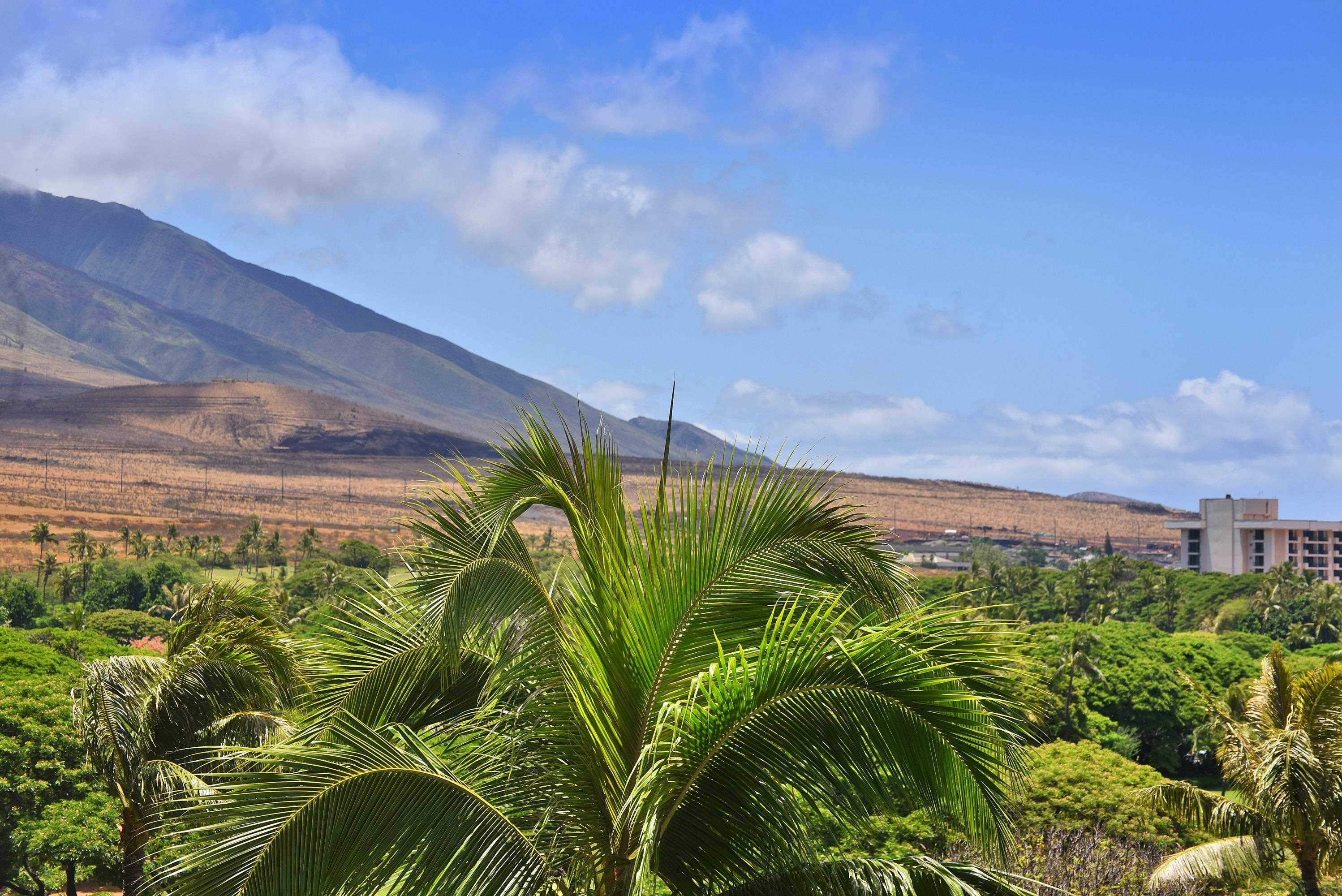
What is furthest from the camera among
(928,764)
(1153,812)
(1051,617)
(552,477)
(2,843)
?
(1051,617)

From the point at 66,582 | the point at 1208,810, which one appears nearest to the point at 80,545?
the point at 66,582

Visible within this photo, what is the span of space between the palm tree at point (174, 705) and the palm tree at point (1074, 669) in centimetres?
3824

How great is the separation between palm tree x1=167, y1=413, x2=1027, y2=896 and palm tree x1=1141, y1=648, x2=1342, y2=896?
1127cm

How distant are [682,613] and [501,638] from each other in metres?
1.96

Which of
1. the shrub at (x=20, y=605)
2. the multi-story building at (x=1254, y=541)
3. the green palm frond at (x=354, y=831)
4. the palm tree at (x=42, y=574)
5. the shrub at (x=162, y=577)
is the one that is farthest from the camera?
the multi-story building at (x=1254, y=541)

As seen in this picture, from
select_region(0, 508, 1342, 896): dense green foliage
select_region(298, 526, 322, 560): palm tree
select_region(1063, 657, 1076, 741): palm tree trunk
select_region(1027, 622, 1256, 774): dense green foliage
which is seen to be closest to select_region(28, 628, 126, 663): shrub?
select_region(0, 508, 1342, 896): dense green foliage

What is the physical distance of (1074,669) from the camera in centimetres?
4766

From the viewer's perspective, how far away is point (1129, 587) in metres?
99.7

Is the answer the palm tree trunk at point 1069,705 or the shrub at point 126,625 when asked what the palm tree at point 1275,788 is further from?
the shrub at point 126,625

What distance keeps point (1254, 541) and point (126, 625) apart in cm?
10274

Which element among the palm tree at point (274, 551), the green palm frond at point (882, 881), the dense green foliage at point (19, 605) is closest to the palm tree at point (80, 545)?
the palm tree at point (274, 551)

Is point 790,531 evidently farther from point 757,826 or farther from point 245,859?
point 245,859

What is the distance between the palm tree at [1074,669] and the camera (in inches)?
1841

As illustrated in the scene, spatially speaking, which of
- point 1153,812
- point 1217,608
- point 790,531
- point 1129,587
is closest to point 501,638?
point 790,531
